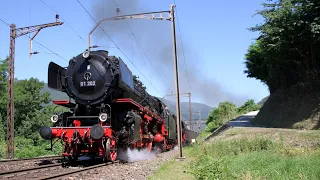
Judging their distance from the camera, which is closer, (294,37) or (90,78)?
(90,78)

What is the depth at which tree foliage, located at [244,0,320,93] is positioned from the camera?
2088 cm

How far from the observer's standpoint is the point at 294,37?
22438 mm

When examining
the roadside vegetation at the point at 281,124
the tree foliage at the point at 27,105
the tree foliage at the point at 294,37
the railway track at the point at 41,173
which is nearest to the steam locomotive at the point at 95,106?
the railway track at the point at 41,173

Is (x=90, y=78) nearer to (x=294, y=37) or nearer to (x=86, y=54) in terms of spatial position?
(x=86, y=54)

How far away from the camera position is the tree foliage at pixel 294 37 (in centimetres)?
2088

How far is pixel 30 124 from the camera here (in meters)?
49.0

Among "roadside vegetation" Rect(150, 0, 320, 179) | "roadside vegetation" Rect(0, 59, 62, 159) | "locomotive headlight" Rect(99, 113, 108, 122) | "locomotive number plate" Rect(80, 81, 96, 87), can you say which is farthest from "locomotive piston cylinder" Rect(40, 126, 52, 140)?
"roadside vegetation" Rect(0, 59, 62, 159)

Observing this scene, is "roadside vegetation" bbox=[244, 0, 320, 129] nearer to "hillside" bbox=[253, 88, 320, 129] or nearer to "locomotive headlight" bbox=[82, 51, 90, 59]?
"hillside" bbox=[253, 88, 320, 129]

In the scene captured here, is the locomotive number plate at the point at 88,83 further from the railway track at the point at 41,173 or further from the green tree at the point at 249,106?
the green tree at the point at 249,106

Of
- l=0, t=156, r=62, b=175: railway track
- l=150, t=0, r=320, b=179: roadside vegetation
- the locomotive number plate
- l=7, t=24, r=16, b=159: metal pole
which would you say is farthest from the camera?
l=7, t=24, r=16, b=159: metal pole

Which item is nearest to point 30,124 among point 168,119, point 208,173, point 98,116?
point 168,119

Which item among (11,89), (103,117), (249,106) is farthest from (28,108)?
(249,106)

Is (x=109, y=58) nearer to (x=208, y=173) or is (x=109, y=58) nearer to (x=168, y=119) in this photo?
(x=208, y=173)

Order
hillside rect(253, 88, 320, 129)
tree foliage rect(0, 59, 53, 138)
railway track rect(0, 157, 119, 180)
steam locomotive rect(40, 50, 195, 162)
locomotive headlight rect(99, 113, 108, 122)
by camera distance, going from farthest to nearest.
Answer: tree foliage rect(0, 59, 53, 138)
hillside rect(253, 88, 320, 129)
steam locomotive rect(40, 50, 195, 162)
locomotive headlight rect(99, 113, 108, 122)
railway track rect(0, 157, 119, 180)
